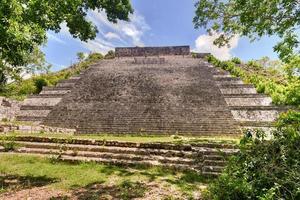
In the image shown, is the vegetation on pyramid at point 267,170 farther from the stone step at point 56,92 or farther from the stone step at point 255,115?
the stone step at point 56,92

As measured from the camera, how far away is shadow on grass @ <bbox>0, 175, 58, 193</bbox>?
800 centimetres

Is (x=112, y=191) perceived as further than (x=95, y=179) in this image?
No

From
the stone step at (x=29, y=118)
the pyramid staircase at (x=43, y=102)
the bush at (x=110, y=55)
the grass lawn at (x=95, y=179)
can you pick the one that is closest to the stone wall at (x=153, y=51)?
the bush at (x=110, y=55)

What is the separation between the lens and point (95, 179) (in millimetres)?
8570

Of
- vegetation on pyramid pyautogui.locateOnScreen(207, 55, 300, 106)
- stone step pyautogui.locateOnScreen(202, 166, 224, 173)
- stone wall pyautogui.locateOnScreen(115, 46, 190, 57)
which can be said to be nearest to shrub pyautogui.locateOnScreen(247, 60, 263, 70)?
vegetation on pyramid pyautogui.locateOnScreen(207, 55, 300, 106)

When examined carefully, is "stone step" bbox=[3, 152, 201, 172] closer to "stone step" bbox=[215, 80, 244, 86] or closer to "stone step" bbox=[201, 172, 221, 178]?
"stone step" bbox=[201, 172, 221, 178]

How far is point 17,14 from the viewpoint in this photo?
24.0ft

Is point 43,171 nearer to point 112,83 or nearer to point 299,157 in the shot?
point 299,157

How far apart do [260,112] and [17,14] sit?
1589 cm

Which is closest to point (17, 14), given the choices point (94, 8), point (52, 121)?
point (94, 8)

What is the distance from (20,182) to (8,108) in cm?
1460

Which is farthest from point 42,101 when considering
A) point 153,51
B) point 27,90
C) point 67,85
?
point 153,51

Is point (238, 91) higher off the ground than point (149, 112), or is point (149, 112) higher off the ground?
point (238, 91)

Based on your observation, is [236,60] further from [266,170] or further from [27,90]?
[266,170]
